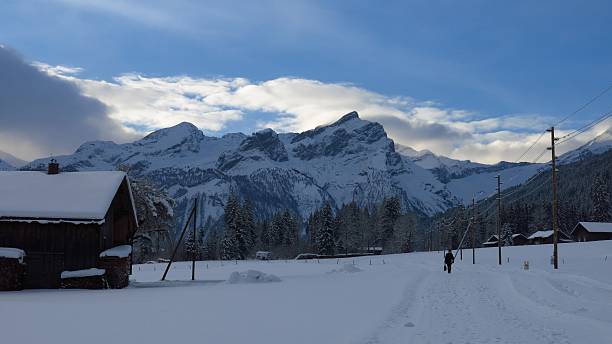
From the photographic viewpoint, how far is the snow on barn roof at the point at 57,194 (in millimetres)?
28828

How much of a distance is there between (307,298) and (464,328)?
8.34 metres

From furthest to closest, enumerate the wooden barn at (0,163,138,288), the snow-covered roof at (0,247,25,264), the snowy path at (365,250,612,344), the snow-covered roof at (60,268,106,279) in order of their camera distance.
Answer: the snow-covered roof at (60,268,106,279) < the wooden barn at (0,163,138,288) < the snow-covered roof at (0,247,25,264) < the snowy path at (365,250,612,344)

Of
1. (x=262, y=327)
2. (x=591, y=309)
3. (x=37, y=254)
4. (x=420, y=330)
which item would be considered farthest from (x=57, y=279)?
(x=591, y=309)

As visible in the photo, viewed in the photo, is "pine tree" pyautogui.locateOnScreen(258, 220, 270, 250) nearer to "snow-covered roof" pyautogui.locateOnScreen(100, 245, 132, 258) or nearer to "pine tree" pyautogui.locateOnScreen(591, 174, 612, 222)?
"pine tree" pyautogui.locateOnScreen(591, 174, 612, 222)

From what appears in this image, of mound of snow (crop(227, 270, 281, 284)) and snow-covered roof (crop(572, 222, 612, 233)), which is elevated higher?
snow-covered roof (crop(572, 222, 612, 233))

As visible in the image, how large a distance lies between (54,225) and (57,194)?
6.27 feet

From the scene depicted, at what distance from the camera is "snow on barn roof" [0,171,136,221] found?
28.8m

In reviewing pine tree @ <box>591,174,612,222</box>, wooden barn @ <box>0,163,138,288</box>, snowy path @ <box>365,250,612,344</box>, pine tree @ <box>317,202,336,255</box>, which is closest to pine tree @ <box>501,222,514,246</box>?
pine tree @ <box>591,174,612,222</box>

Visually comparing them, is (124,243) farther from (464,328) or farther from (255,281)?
(464,328)

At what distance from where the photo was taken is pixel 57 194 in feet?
99.7

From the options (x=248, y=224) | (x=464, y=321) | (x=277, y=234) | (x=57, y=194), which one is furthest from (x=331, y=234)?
(x=464, y=321)

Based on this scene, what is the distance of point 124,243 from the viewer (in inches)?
1379

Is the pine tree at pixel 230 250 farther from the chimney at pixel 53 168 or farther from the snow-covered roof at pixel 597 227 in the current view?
the snow-covered roof at pixel 597 227

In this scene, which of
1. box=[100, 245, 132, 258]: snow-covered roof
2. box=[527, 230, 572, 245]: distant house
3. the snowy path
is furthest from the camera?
box=[527, 230, 572, 245]: distant house
